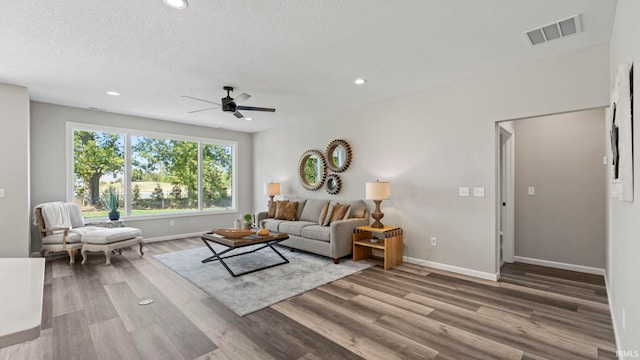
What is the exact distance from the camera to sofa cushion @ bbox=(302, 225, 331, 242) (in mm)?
4531

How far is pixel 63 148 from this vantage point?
5.08 metres

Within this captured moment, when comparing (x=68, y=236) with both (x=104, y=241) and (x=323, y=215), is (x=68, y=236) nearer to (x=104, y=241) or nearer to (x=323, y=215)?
(x=104, y=241)

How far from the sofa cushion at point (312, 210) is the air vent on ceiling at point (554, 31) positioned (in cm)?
374

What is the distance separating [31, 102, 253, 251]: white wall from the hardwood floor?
202cm

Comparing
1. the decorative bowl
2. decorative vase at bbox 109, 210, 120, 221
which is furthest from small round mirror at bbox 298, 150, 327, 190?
decorative vase at bbox 109, 210, 120, 221

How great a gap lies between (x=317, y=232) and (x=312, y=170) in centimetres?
181

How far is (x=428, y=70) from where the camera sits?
3.57m

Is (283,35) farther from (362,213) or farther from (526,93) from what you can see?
(362,213)

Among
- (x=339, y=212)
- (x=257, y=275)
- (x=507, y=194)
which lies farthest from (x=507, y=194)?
(x=257, y=275)

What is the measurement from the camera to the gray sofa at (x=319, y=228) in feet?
14.5

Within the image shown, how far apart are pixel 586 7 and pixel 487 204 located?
217 centimetres

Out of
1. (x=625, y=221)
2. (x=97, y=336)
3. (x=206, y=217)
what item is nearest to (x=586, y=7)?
(x=625, y=221)

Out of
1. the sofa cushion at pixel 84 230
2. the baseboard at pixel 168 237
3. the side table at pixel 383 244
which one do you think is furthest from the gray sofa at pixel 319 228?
the sofa cushion at pixel 84 230

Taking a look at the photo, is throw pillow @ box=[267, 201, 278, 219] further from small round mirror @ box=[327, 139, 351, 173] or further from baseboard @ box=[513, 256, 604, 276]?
baseboard @ box=[513, 256, 604, 276]
